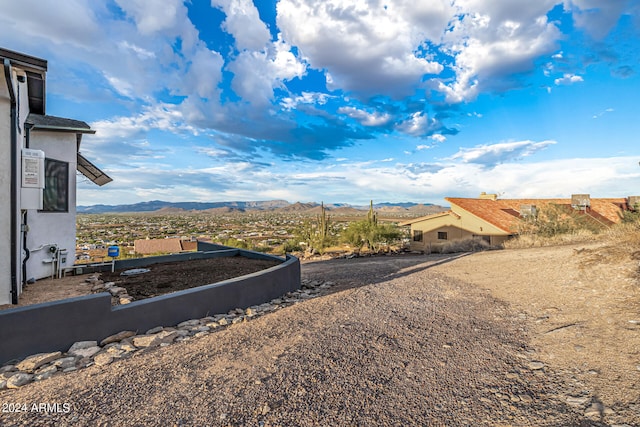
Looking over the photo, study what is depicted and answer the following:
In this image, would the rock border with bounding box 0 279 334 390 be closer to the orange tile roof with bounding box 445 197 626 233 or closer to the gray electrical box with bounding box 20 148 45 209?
the gray electrical box with bounding box 20 148 45 209

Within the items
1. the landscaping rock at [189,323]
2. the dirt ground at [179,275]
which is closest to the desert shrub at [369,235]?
the dirt ground at [179,275]

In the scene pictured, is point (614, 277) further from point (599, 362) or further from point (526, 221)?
point (526, 221)

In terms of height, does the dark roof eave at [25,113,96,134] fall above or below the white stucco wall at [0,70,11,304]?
above

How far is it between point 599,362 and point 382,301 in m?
3.58

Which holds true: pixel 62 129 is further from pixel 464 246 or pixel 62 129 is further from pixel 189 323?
pixel 464 246

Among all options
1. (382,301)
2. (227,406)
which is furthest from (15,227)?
(382,301)

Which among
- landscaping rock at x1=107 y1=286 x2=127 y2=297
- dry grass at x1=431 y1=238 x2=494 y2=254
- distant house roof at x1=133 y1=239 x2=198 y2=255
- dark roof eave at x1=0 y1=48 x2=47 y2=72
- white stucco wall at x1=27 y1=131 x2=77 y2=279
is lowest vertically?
distant house roof at x1=133 y1=239 x2=198 y2=255

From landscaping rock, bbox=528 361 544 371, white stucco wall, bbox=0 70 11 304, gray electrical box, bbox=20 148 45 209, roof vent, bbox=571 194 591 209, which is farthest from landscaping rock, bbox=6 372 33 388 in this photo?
roof vent, bbox=571 194 591 209

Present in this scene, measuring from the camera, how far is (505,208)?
28.8 metres

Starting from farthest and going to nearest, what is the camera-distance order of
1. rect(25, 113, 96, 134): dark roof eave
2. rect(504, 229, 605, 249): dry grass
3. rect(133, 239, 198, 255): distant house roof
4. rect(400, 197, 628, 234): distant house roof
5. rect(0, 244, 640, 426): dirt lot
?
rect(400, 197, 628, 234): distant house roof < rect(133, 239, 198, 255): distant house roof < rect(504, 229, 605, 249): dry grass < rect(25, 113, 96, 134): dark roof eave < rect(0, 244, 640, 426): dirt lot

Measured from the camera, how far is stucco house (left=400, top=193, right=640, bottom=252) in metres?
24.0

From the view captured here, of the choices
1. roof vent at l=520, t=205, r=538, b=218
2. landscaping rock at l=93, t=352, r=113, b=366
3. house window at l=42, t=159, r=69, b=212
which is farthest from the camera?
roof vent at l=520, t=205, r=538, b=218

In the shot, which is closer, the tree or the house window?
the house window

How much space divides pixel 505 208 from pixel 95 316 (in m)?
31.6
